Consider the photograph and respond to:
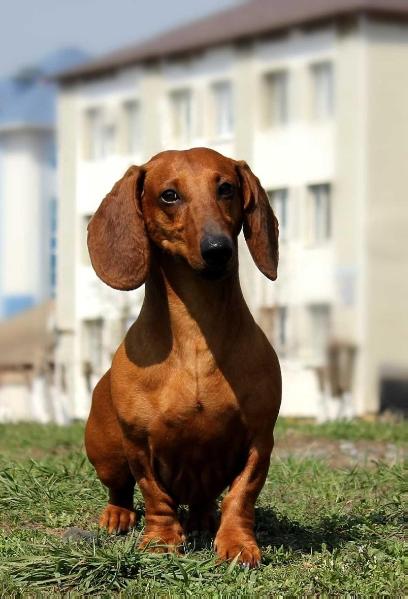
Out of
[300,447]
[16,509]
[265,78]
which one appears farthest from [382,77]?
[16,509]

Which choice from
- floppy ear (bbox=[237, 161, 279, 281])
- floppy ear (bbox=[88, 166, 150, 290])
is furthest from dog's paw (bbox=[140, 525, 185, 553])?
floppy ear (bbox=[237, 161, 279, 281])

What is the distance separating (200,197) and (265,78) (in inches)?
1137

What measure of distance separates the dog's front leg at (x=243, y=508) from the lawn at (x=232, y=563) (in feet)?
0.36

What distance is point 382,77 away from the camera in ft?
103

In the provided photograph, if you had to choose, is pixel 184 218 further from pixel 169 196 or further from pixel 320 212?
pixel 320 212

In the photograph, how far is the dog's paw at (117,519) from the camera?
24.0ft

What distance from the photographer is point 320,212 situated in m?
33.2

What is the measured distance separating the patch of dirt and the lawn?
5.8 inches

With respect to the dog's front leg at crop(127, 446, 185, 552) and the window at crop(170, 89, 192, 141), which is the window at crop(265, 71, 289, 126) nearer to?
the window at crop(170, 89, 192, 141)

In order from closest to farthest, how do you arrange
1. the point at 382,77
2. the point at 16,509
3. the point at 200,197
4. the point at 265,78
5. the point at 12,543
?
the point at 200,197, the point at 12,543, the point at 16,509, the point at 382,77, the point at 265,78

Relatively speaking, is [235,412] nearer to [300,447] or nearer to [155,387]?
[155,387]

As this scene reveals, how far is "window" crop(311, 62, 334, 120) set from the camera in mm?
32625

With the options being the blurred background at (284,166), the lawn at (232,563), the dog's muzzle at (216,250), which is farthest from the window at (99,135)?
the dog's muzzle at (216,250)

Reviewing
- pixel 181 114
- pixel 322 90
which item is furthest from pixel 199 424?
pixel 181 114
